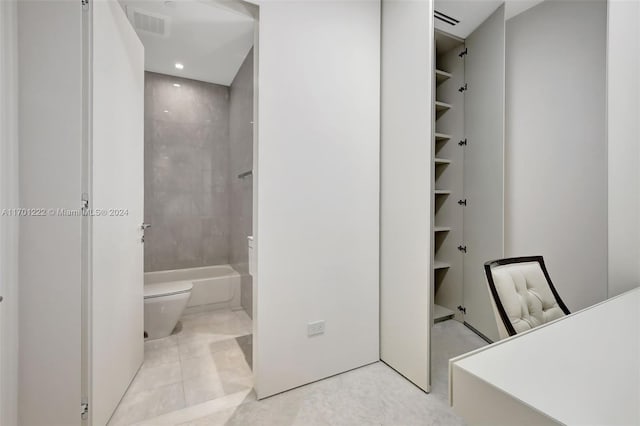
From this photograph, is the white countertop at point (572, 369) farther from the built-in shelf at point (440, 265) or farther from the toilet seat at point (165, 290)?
the toilet seat at point (165, 290)

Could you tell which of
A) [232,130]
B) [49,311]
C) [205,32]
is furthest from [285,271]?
[232,130]

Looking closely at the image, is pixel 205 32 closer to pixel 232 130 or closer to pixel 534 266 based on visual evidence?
pixel 232 130

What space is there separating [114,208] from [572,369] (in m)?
1.93

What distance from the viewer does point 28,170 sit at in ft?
3.79

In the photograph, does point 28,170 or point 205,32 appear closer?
point 28,170

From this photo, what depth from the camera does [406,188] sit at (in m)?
1.80

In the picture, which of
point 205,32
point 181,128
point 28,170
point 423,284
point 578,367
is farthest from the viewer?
point 181,128

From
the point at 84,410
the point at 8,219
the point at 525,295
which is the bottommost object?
the point at 84,410

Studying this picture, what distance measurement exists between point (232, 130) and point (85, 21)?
2153 millimetres

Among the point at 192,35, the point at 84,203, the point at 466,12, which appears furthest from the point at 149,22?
the point at 466,12

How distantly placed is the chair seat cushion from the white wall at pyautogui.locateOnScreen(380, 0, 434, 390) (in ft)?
1.49

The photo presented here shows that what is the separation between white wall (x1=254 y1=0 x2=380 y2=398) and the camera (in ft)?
5.39

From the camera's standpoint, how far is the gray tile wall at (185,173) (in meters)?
3.16

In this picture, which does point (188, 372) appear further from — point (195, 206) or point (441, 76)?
point (441, 76)
